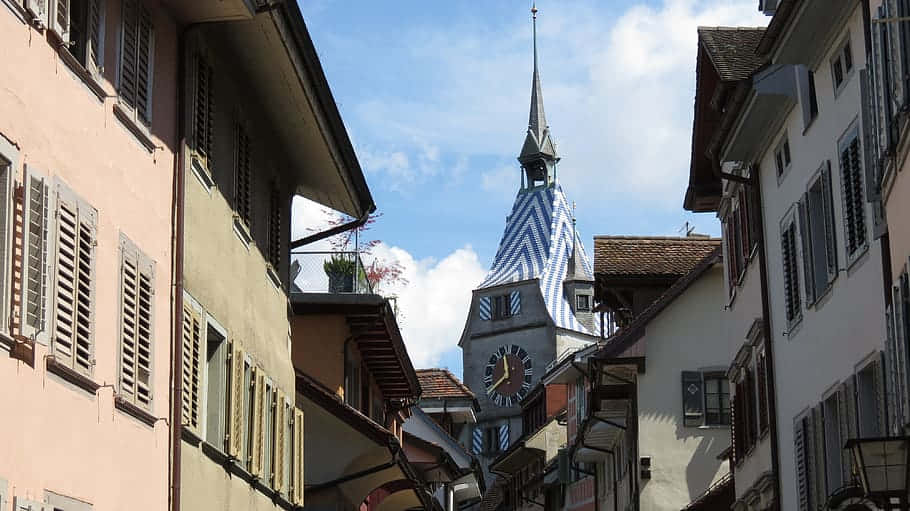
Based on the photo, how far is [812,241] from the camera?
19438mm

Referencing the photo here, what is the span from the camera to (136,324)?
43.1ft

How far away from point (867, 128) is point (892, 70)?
308 centimetres

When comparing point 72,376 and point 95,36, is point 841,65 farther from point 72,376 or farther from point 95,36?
point 72,376

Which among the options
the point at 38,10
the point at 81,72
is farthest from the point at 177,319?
the point at 38,10

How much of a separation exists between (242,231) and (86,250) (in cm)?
620

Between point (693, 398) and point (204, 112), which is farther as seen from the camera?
point (693, 398)

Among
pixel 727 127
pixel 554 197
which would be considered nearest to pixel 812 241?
pixel 727 127

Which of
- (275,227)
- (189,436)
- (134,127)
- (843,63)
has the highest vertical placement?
(843,63)

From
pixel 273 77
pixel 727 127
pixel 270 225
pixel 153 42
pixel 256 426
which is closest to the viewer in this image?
pixel 153 42

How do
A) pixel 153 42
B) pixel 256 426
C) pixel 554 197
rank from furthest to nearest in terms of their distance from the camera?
pixel 554 197
pixel 256 426
pixel 153 42

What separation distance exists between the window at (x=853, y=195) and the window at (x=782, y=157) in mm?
3620

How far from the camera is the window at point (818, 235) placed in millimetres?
18203

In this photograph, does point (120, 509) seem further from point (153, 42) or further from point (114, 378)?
point (153, 42)

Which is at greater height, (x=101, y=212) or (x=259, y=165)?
(x=259, y=165)
